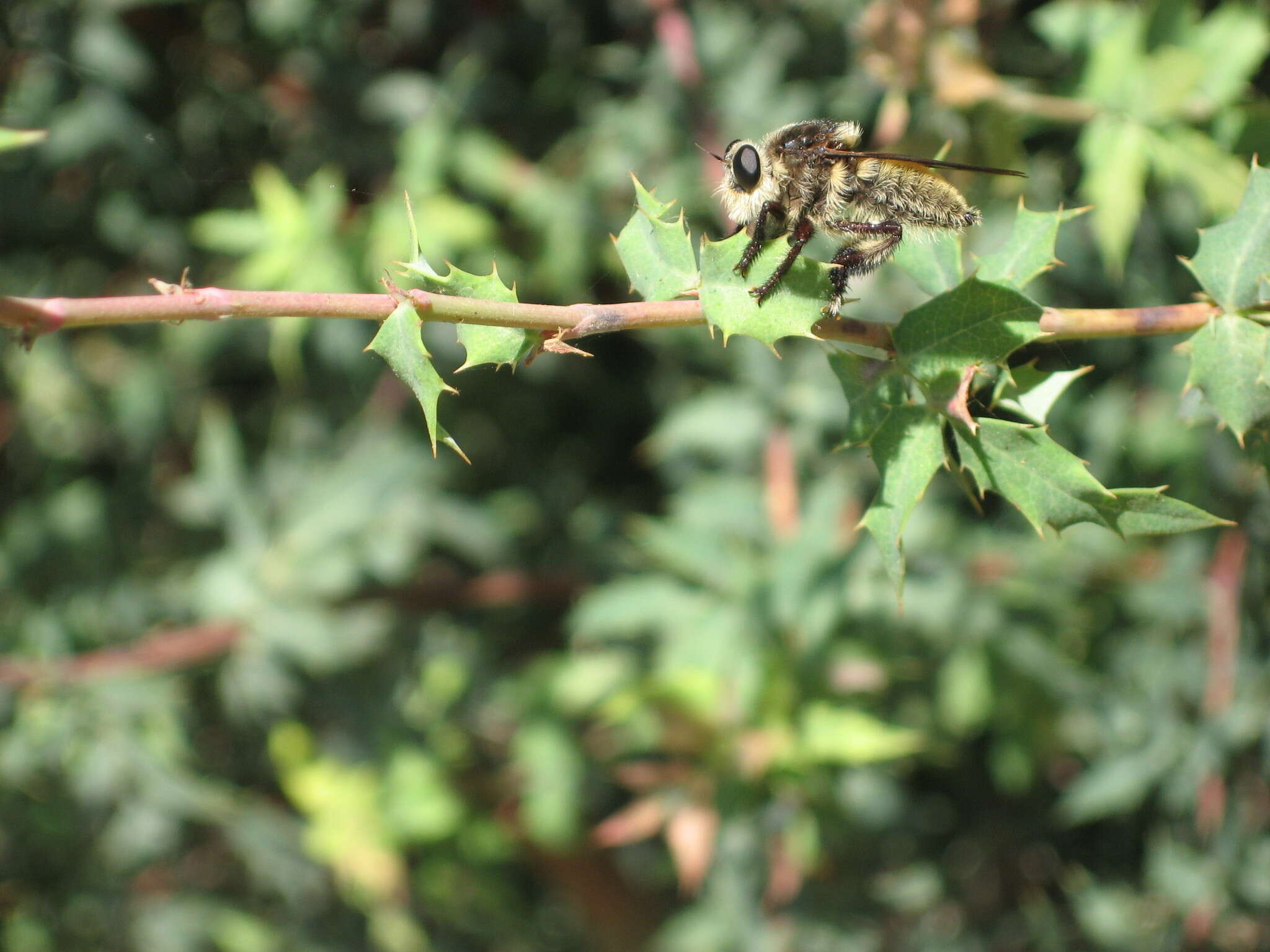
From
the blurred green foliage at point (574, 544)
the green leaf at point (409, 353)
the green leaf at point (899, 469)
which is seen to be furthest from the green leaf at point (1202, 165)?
the green leaf at point (409, 353)

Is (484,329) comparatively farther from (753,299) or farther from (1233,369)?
(1233,369)

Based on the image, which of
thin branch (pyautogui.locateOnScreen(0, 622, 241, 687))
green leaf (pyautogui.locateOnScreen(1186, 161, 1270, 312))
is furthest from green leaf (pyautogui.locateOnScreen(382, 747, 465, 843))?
green leaf (pyautogui.locateOnScreen(1186, 161, 1270, 312))

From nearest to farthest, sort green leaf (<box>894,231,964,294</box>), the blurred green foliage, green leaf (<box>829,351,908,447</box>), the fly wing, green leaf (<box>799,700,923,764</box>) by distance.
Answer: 1. the fly wing
2. green leaf (<box>829,351,908,447</box>)
3. green leaf (<box>894,231,964,294</box>)
4. green leaf (<box>799,700,923,764</box>)
5. the blurred green foliage

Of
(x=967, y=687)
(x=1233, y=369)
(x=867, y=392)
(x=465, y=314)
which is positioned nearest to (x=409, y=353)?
(x=465, y=314)

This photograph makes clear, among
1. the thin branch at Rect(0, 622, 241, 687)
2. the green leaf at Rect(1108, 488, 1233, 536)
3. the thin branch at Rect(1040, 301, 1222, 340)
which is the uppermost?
the thin branch at Rect(1040, 301, 1222, 340)

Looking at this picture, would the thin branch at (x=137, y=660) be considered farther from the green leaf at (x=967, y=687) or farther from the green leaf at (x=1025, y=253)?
the green leaf at (x=1025, y=253)

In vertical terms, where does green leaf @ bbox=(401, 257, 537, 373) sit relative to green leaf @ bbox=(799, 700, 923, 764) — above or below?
above

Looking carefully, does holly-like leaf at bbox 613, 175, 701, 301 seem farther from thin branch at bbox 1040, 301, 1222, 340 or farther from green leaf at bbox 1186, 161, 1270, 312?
green leaf at bbox 1186, 161, 1270, 312
